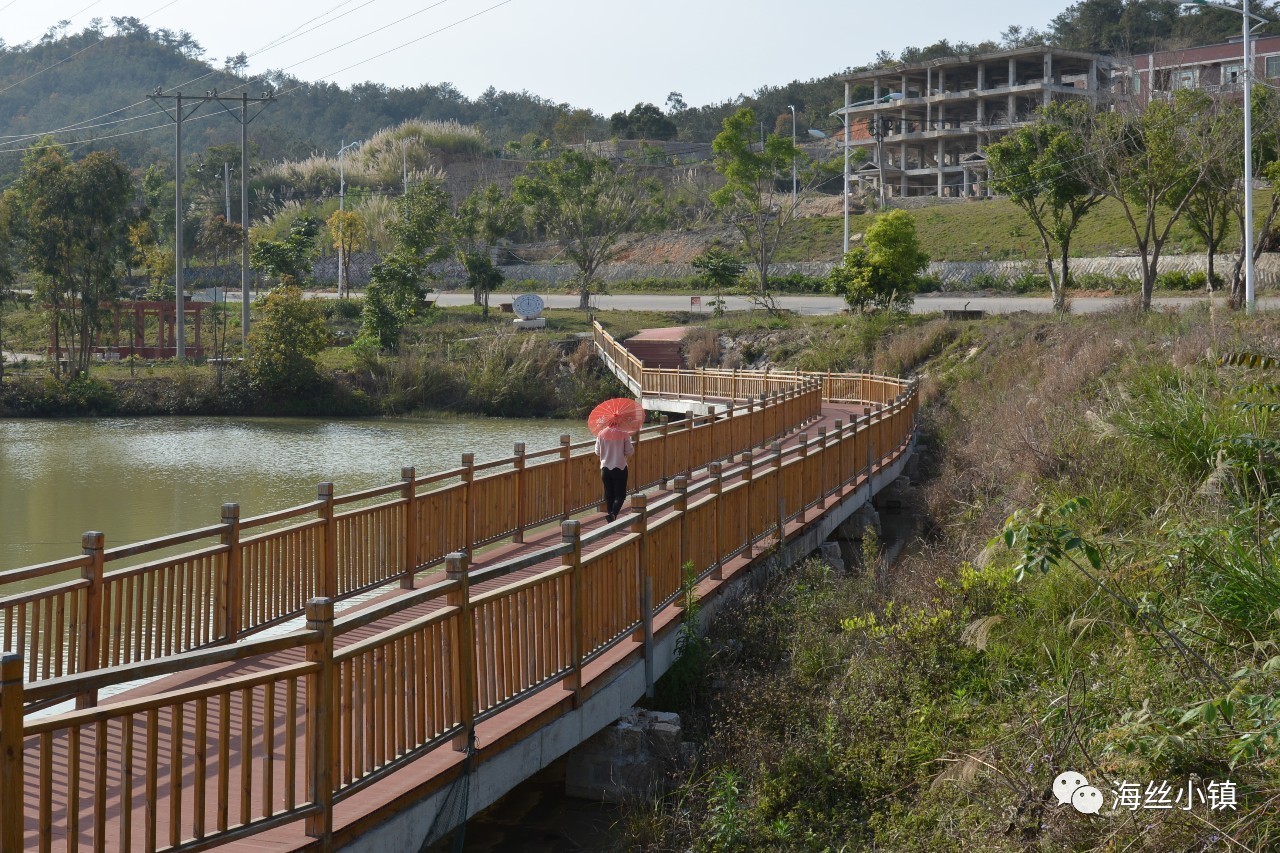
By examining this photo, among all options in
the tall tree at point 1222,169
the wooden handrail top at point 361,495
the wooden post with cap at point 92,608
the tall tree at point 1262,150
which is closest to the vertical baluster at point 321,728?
the wooden post with cap at point 92,608

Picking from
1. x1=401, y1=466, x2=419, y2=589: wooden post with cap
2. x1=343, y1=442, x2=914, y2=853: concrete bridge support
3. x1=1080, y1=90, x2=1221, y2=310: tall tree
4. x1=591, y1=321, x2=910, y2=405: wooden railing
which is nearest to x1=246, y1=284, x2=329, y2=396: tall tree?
x1=591, y1=321, x2=910, y2=405: wooden railing

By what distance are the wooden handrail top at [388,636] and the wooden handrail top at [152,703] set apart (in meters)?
0.16

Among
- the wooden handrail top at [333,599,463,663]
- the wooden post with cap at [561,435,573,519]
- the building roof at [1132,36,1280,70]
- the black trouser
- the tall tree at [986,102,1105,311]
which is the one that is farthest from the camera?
the building roof at [1132,36,1280,70]

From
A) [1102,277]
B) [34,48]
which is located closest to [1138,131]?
[1102,277]

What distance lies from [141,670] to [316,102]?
601 ft

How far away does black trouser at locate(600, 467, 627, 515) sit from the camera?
14555 mm

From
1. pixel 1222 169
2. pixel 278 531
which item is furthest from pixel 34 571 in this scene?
pixel 1222 169

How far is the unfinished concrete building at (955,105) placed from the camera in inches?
3204

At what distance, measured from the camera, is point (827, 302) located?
5316 centimetres

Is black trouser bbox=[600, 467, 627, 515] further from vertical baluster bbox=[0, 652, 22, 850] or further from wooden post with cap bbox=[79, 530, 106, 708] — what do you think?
vertical baluster bbox=[0, 652, 22, 850]

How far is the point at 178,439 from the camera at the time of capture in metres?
33.8

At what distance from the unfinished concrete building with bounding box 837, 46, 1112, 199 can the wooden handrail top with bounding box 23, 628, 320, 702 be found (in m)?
77.4

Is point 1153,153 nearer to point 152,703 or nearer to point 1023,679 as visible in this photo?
point 1023,679

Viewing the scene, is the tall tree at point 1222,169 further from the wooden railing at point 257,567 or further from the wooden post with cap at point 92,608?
the wooden post with cap at point 92,608
